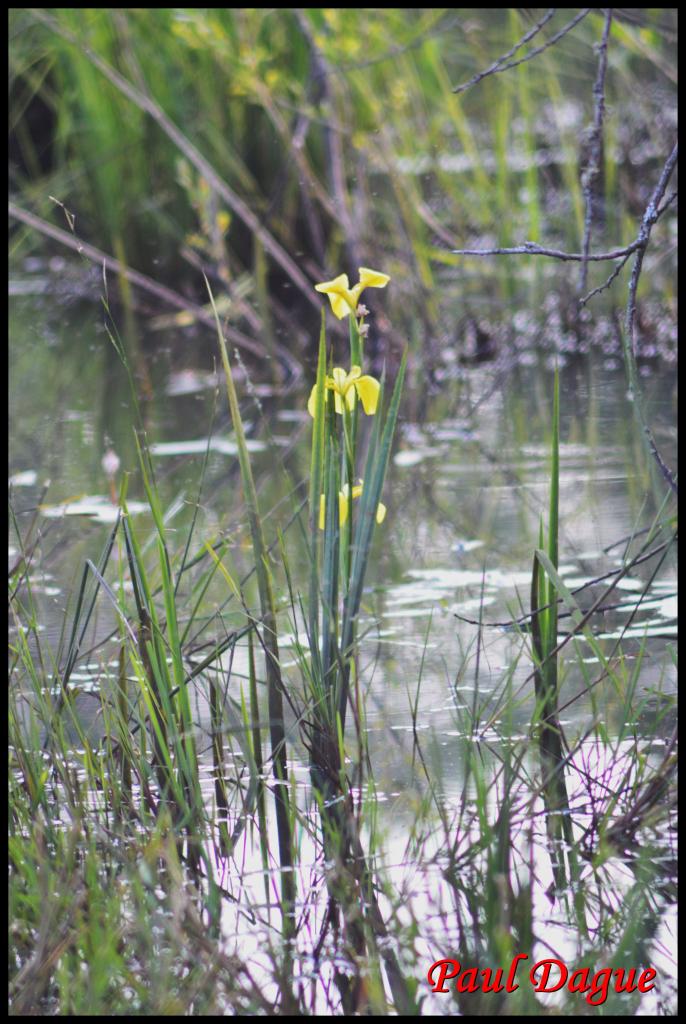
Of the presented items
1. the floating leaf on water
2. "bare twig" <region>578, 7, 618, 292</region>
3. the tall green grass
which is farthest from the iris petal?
the tall green grass

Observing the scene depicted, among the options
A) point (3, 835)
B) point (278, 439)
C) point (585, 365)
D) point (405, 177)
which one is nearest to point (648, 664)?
point (3, 835)

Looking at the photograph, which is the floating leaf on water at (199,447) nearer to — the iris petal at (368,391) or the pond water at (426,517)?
the pond water at (426,517)

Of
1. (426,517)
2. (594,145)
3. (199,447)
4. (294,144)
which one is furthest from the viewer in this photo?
(294,144)

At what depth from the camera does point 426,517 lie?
2.41 metres

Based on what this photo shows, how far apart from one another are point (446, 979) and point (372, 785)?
244mm

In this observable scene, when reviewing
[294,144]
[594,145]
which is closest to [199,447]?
[294,144]

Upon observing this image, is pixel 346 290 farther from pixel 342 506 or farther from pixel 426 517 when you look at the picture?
pixel 426 517

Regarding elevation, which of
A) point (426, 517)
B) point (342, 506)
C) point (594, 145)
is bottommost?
point (426, 517)

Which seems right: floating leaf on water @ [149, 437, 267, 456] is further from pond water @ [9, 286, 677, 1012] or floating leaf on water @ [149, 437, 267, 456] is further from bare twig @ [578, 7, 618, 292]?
A: bare twig @ [578, 7, 618, 292]

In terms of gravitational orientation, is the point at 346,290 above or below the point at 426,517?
above

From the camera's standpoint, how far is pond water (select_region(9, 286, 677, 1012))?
4.98 feet

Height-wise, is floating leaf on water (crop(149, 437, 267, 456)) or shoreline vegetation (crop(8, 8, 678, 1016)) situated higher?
floating leaf on water (crop(149, 437, 267, 456))

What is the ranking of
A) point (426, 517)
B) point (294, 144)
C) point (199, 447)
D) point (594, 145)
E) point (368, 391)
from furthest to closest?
point (294, 144), point (199, 447), point (426, 517), point (594, 145), point (368, 391)

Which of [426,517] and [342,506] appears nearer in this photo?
[342,506]
